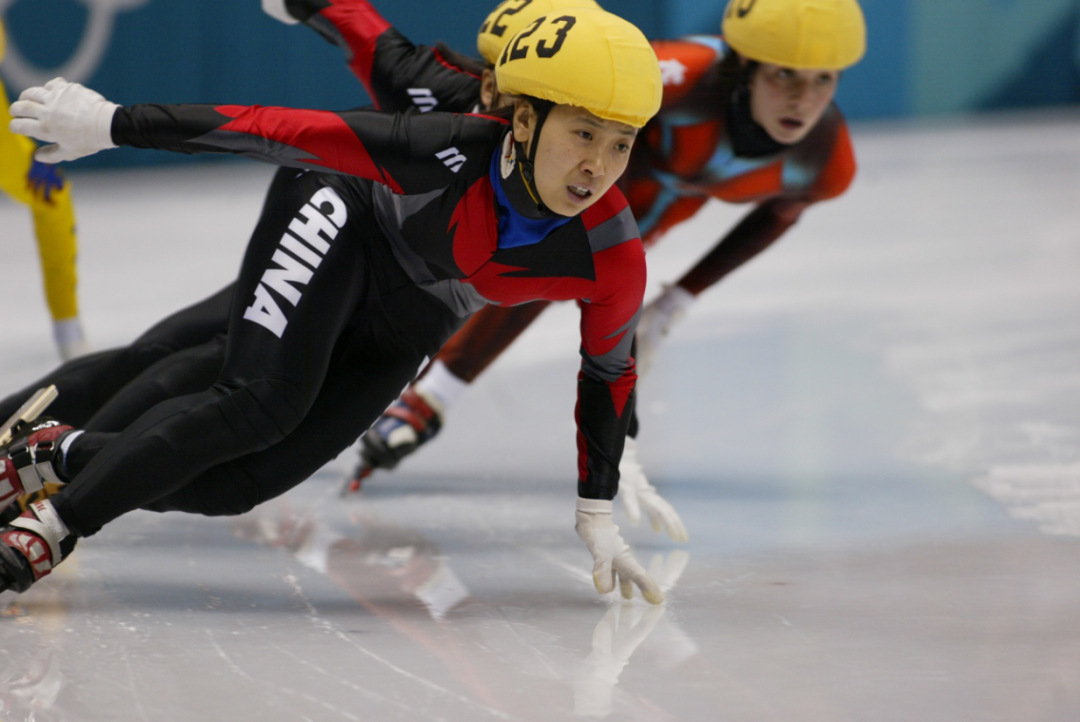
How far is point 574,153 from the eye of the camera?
92.5 inches

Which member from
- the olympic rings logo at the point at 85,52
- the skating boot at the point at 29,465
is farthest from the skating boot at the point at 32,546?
the olympic rings logo at the point at 85,52

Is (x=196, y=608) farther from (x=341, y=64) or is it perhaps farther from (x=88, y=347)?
(x=341, y=64)

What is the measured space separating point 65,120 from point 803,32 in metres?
1.86

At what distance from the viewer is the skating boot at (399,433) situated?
3.65 meters

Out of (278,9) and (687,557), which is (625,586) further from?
(278,9)

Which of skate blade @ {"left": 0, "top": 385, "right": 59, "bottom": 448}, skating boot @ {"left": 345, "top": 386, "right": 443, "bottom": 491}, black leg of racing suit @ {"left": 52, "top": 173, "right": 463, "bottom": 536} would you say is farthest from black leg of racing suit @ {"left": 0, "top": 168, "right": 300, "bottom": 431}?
skating boot @ {"left": 345, "top": 386, "right": 443, "bottom": 491}

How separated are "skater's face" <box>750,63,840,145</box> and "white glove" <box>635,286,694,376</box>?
0.58 m

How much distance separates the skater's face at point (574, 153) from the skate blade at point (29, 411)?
1223 millimetres

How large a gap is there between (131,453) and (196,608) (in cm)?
34

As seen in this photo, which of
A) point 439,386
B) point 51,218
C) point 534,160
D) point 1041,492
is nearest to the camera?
point 534,160

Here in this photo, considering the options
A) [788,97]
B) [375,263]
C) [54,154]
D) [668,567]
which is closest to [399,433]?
[375,263]

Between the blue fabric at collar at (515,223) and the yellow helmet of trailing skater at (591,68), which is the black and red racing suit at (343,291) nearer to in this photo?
the blue fabric at collar at (515,223)

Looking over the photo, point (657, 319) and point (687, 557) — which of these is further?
point (657, 319)

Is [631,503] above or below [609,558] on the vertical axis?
below
